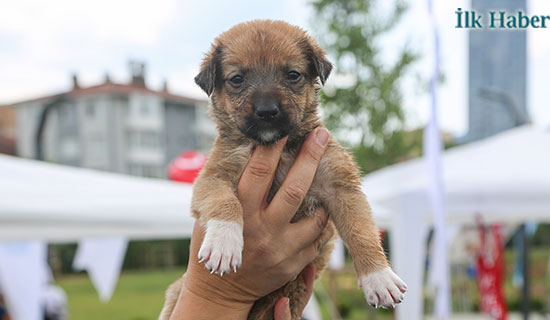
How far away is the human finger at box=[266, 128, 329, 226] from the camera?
243 cm

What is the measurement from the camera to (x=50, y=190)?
19.6 ft

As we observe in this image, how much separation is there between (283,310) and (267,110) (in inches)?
38.4

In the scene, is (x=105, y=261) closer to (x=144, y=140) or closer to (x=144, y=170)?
(x=144, y=170)

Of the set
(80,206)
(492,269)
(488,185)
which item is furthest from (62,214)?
(492,269)

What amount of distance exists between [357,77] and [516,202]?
11054mm

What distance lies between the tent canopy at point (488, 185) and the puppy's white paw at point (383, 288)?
487cm

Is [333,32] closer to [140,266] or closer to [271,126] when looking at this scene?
[271,126]

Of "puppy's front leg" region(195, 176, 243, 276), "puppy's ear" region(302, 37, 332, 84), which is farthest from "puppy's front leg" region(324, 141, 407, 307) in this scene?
"puppy's front leg" region(195, 176, 243, 276)

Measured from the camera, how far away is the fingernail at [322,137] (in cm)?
259

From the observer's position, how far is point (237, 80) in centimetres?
262

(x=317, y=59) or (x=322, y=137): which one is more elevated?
(x=317, y=59)

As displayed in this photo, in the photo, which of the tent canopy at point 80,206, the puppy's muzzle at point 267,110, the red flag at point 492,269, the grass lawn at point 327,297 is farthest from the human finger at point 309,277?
the grass lawn at point 327,297

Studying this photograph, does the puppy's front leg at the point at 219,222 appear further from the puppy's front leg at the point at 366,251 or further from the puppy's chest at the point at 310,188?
the puppy's front leg at the point at 366,251

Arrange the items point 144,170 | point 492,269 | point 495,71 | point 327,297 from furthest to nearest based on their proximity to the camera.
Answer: point 144,170 → point 327,297 → point 495,71 → point 492,269
